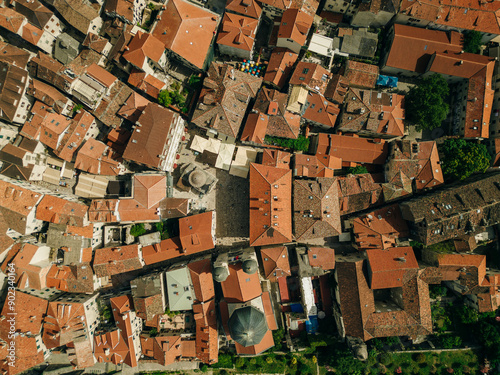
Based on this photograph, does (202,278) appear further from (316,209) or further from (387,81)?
(387,81)

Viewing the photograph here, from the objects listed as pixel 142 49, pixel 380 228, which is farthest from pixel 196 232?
pixel 380 228

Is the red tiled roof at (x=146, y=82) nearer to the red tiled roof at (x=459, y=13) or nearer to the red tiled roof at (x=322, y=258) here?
the red tiled roof at (x=322, y=258)

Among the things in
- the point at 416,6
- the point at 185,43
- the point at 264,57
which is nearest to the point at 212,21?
the point at 185,43

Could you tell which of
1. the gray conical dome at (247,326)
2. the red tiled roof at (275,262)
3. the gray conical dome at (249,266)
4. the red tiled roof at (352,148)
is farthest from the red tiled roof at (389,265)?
the gray conical dome at (247,326)

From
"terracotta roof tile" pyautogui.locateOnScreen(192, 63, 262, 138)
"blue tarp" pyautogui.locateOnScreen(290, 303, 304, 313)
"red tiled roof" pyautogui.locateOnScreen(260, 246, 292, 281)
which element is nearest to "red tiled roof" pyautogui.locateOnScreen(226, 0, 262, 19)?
"terracotta roof tile" pyautogui.locateOnScreen(192, 63, 262, 138)

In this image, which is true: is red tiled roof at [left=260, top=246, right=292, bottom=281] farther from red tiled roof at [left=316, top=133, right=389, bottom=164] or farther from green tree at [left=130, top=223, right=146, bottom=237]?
green tree at [left=130, top=223, right=146, bottom=237]

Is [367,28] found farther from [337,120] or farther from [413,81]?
[337,120]
